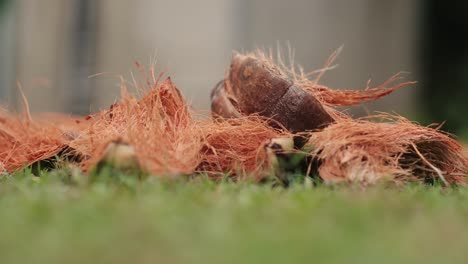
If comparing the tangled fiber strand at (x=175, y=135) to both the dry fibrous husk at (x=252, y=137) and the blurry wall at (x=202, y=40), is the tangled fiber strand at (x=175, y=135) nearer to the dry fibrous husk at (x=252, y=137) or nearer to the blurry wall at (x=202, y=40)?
the dry fibrous husk at (x=252, y=137)

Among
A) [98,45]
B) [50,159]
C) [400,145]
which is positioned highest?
[400,145]

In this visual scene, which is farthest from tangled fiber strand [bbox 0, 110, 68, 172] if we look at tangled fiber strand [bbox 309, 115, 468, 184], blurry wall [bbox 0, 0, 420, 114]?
blurry wall [bbox 0, 0, 420, 114]

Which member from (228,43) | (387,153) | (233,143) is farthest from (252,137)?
(228,43)

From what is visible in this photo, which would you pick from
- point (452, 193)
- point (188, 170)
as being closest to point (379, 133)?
point (452, 193)

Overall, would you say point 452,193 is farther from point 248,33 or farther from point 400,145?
point 248,33

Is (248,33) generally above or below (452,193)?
below

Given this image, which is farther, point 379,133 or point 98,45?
point 98,45

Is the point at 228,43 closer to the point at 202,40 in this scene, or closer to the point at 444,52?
the point at 202,40
